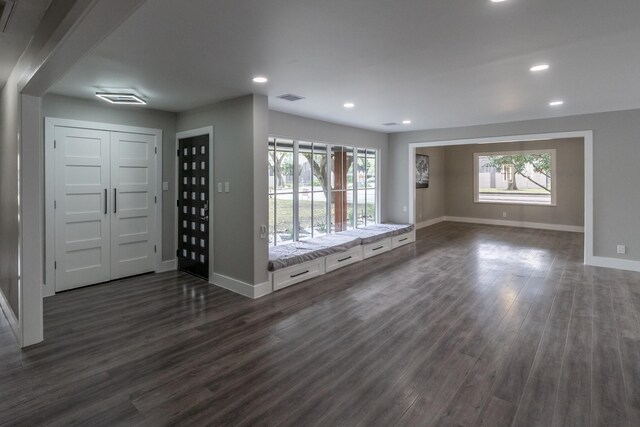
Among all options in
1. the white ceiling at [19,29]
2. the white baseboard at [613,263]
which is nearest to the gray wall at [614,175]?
the white baseboard at [613,263]

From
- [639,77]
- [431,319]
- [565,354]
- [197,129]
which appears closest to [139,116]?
[197,129]

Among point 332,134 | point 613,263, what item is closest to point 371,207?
point 332,134

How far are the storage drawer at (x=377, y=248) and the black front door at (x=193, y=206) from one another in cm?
268

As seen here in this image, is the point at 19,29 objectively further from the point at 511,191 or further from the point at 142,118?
the point at 511,191

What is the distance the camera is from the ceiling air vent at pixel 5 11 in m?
1.95

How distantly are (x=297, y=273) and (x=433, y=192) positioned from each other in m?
6.73

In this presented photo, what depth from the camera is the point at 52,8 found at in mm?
2008

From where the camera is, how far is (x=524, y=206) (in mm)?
9344

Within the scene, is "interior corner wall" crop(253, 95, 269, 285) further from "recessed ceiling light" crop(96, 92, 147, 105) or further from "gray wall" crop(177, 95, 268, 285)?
"recessed ceiling light" crop(96, 92, 147, 105)

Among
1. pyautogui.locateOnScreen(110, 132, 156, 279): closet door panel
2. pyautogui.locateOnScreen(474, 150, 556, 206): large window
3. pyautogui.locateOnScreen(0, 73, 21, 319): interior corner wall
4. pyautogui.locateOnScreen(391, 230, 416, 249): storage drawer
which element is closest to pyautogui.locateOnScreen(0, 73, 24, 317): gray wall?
pyautogui.locateOnScreen(0, 73, 21, 319): interior corner wall

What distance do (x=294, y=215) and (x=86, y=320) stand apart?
306 cm

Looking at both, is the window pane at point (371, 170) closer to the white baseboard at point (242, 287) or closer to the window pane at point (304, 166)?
the window pane at point (304, 166)

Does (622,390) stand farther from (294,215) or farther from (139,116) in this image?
(139,116)

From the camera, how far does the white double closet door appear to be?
13.8 ft
